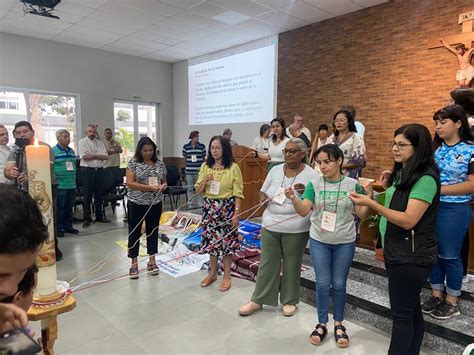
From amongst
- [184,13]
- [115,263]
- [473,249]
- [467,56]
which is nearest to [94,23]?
[184,13]

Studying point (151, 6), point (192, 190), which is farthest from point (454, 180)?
point (151, 6)

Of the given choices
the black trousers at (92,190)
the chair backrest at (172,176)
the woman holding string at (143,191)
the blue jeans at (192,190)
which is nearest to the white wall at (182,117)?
the chair backrest at (172,176)

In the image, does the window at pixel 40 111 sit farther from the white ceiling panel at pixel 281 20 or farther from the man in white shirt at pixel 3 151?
the white ceiling panel at pixel 281 20

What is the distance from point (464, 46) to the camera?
449cm

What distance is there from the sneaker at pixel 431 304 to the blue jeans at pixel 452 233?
18 centimetres

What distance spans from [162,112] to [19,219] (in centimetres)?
947

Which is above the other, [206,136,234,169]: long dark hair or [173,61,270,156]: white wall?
[173,61,270,156]: white wall

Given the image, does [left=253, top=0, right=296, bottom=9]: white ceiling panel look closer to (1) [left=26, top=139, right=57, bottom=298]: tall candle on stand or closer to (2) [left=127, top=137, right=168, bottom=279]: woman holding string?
(2) [left=127, top=137, right=168, bottom=279]: woman holding string

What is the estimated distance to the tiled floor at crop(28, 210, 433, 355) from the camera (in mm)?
Result: 2216

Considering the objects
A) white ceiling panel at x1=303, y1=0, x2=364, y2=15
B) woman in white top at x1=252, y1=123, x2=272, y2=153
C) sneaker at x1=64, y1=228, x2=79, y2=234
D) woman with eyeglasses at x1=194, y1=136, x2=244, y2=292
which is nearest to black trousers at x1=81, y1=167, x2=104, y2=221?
sneaker at x1=64, y1=228, x2=79, y2=234

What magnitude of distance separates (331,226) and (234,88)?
6184mm

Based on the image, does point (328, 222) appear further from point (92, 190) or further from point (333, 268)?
point (92, 190)

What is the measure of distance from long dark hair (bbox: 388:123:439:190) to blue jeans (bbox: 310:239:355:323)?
0.66 meters

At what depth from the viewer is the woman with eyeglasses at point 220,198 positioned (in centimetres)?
300
